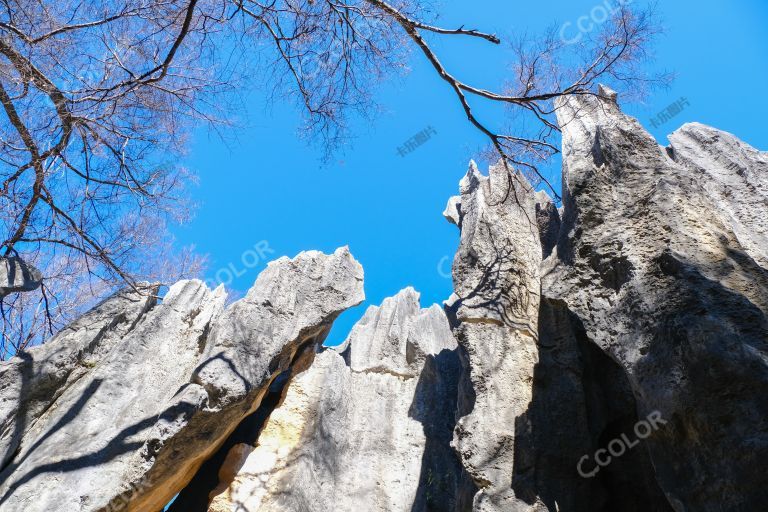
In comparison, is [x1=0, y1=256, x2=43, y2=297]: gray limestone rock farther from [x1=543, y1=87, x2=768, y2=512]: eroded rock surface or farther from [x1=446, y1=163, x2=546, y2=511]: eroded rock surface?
[x1=543, y1=87, x2=768, y2=512]: eroded rock surface

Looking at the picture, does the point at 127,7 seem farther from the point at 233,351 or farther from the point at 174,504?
the point at 174,504

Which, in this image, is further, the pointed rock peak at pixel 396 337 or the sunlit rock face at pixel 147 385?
the pointed rock peak at pixel 396 337

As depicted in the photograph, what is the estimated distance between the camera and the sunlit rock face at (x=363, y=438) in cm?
907

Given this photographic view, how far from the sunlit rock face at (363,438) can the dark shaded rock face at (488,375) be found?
4 centimetres

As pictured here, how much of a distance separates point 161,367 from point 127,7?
6585 millimetres

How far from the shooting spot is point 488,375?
6.62 meters

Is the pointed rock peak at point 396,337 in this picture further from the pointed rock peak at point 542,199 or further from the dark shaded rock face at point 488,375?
the pointed rock peak at point 542,199

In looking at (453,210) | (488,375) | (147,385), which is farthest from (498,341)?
(453,210)

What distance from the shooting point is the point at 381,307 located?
1461 centimetres

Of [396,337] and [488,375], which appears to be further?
[396,337]

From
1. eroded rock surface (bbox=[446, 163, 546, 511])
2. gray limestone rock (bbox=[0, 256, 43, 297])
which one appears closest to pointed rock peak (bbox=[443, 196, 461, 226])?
eroded rock surface (bbox=[446, 163, 546, 511])

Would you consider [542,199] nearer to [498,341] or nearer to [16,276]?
[498,341]

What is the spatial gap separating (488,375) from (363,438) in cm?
475

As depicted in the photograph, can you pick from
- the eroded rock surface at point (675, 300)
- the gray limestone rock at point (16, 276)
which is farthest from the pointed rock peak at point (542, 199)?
the gray limestone rock at point (16, 276)
